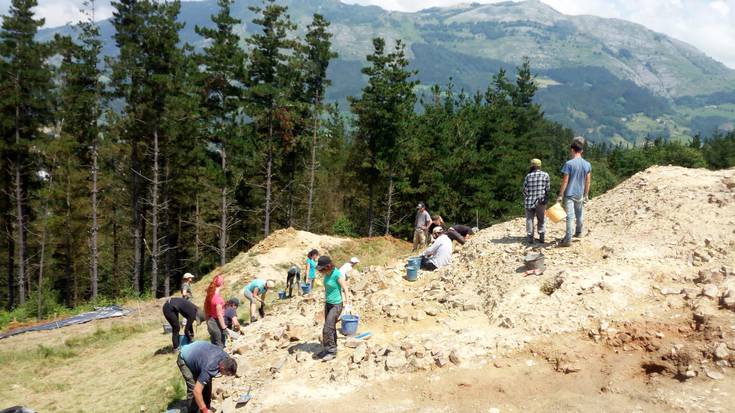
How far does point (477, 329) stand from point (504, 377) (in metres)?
1.29

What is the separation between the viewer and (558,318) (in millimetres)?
8227

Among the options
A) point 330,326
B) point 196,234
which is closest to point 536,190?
point 330,326

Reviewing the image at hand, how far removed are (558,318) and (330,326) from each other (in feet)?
13.2

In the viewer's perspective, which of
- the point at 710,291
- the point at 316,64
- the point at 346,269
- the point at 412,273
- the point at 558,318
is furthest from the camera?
the point at 316,64

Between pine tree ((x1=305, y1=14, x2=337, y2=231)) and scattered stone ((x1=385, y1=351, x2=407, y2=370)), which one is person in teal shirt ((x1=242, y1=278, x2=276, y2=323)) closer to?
scattered stone ((x1=385, y1=351, x2=407, y2=370))

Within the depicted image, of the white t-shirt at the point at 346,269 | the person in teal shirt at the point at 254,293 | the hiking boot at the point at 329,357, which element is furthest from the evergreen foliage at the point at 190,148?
the hiking boot at the point at 329,357

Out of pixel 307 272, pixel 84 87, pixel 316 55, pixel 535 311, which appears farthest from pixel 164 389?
pixel 316 55

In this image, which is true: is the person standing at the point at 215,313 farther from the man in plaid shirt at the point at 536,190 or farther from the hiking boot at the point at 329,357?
the man in plaid shirt at the point at 536,190

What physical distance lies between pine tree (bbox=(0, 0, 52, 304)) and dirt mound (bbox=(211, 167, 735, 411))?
20.7 meters

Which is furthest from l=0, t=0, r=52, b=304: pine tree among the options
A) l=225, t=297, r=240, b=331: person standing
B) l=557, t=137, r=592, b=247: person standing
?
l=557, t=137, r=592, b=247: person standing

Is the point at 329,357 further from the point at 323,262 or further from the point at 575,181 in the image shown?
the point at 575,181

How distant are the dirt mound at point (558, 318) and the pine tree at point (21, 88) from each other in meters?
20.7

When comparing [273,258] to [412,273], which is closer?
[412,273]

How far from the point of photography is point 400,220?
37094 mm
